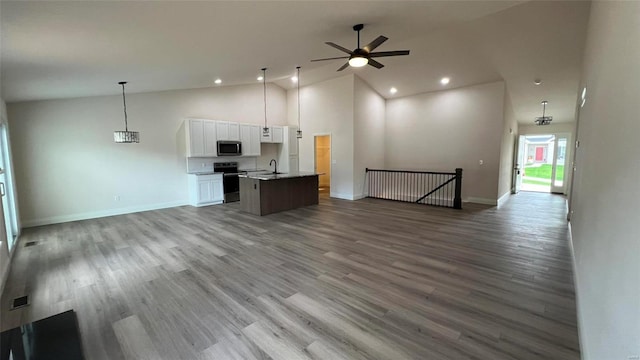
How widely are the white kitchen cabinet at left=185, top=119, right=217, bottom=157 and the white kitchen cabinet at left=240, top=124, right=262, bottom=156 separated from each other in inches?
37.0

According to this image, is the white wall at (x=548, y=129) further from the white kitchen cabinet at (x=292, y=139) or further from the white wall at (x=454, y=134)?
the white kitchen cabinet at (x=292, y=139)

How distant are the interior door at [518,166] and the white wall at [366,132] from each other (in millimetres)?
5245

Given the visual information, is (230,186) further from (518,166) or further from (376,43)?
(518,166)

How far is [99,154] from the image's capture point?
6.36 m

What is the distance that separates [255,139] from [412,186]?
17.8 ft

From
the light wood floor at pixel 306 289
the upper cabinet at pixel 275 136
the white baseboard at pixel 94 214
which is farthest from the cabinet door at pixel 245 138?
the light wood floor at pixel 306 289

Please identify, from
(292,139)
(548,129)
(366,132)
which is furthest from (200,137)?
(548,129)

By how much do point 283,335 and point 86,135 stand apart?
6751mm

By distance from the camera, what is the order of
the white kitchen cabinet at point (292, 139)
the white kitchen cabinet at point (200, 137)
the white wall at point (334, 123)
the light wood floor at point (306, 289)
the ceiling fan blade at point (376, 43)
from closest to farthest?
the light wood floor at point (306, 289)
the ceiling fan blade at point (376, 43)
the white kitchen cabinet at point (200, 137)
the white wall at point (334, 123)
the white kitchen cabinet at point (292, 139)

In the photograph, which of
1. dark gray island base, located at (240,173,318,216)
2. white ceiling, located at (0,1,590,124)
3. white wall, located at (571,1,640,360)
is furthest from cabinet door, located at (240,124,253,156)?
white wall, located at (571,1,640,360)

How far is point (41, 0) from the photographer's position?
2002 mm

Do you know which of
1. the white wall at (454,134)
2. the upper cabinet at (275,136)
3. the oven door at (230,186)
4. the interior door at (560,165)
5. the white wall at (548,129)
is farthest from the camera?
the interior door at (560,165)

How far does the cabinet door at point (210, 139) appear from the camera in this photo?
24.8 feet

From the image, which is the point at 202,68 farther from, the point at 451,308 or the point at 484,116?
the point at 484,116
